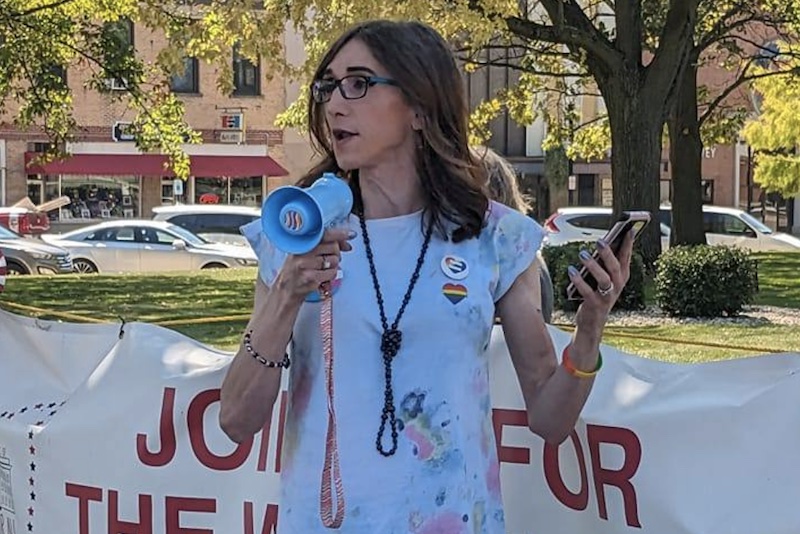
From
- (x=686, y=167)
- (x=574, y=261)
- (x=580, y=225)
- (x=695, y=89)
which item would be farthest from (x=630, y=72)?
(x=580, y=225)

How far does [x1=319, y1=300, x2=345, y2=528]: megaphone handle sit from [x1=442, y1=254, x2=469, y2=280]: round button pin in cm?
25

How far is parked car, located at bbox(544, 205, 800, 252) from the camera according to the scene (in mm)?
24891

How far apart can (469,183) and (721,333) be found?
8.68 m

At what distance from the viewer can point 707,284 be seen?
12.1 meters

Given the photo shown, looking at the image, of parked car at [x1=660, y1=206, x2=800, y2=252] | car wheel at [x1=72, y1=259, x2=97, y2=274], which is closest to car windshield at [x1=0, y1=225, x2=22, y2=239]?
car wheel at [x1=72, y1=259, x2=97, y2=274]

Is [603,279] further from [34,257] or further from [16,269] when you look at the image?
[16,269]

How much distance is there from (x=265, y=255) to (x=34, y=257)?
63.4 ft

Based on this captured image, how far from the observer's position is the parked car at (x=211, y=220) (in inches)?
947

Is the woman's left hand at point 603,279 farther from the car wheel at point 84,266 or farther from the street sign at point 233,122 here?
the street sign at point 233,122

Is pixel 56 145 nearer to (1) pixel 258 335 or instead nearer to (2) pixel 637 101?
(2) pixel 637 101

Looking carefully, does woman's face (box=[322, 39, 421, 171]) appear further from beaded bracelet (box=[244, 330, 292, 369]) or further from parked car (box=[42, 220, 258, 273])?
parked car (box=[42, 220, 258, 273])

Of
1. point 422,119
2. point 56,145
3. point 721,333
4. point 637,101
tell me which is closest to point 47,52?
point 56,145

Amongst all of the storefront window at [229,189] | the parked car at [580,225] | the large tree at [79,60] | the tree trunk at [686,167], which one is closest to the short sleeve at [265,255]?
the large tree at [79,60]

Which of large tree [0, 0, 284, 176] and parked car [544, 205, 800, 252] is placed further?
parked car [544, 205, 800, 252]
